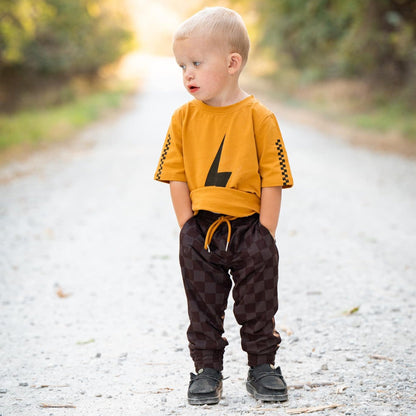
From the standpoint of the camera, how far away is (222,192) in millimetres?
2311

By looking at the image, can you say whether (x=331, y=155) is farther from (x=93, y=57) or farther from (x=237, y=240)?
(x=93, y=57)

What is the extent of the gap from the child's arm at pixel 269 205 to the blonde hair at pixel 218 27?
59 cm

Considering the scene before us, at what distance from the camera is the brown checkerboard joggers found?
2342 millimetres

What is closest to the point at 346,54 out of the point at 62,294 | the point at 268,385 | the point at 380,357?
the point at 62,294

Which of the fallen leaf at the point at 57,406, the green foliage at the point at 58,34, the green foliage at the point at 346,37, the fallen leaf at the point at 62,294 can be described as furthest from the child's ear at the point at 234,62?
the green foliage at the point at 58,34

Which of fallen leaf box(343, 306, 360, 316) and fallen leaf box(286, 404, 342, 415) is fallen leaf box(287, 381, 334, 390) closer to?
fallen leaf box(286, 404, 342, 415)

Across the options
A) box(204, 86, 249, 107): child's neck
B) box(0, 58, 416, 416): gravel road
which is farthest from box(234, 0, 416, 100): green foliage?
box(204, 86, 249, 107): child's neck

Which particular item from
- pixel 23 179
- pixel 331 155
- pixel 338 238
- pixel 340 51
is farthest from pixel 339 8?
pixel 338 238

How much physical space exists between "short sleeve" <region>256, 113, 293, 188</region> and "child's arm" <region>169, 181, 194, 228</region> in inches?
13.1

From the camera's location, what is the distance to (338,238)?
5203 millimetres

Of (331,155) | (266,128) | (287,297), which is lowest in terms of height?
(287,297)

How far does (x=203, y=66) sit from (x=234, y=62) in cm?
13

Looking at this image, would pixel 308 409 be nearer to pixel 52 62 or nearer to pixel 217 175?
pixel 217 175

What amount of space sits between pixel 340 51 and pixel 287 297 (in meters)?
12.3
